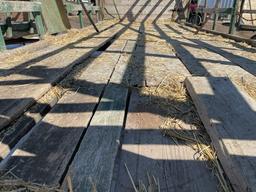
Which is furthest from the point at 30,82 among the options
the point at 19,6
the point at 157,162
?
the point at 19,6

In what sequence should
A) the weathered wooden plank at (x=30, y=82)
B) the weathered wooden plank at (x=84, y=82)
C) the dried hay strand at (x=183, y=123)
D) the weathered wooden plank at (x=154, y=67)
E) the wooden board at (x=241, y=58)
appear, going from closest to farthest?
the dried hay strand at (x=183, y=123) → the weathered wooden plank at (x=84, y=82) → the weathered wooden plank at (x=30, y=82) → the weathered wooden plank at (x=154, y=67) → the wooden board at (x=241, y=58)

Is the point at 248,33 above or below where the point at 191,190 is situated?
below

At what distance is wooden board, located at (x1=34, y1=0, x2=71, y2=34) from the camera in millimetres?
5832

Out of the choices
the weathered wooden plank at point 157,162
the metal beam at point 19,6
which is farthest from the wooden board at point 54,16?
the weathered wooden plank at point 157,162

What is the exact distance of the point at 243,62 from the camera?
3.17m

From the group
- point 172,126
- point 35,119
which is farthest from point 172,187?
point 35,119

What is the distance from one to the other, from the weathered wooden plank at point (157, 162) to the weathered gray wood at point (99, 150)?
42mm

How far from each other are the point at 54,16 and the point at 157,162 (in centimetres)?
559

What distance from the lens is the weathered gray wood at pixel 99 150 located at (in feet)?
3.57

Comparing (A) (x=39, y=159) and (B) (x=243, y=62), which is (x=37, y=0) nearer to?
(B) (x=243, y=62)

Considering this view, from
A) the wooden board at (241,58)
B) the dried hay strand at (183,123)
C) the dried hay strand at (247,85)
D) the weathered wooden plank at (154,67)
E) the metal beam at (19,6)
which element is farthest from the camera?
the metal beam at (19,6)

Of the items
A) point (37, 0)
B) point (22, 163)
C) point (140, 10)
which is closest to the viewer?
point (22, 163)

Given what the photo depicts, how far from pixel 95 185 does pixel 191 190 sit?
361 mm

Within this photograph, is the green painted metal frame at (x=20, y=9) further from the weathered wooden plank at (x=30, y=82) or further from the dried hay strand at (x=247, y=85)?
the dried hay strand at (x=247, y=85)
